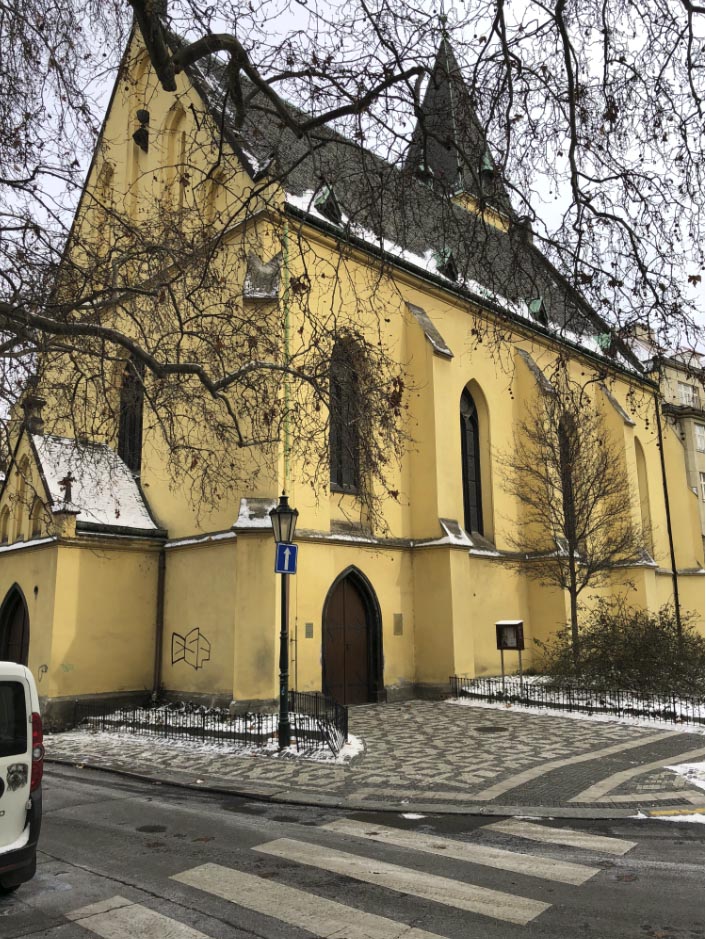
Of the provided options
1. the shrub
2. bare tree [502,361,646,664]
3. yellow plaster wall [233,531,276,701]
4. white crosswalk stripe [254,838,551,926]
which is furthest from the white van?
bare tree [502,361,646,664]

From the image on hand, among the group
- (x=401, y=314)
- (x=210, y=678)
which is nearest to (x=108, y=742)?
(x=210, y=678)

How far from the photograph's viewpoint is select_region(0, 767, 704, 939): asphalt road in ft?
15.8

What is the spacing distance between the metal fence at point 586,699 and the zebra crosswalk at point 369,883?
876cm

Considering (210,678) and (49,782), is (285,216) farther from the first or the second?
(210,678)

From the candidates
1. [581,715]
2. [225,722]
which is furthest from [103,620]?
[581,715]

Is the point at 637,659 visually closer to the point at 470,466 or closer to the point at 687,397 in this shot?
the point at 470,466

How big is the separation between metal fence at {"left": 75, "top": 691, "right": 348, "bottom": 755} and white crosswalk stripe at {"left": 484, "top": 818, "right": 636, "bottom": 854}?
4471 millimetres

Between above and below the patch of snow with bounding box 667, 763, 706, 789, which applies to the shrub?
above

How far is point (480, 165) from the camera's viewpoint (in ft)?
21.6

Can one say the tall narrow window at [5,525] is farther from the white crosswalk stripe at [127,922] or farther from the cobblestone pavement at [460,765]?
the white crosswalk stripe at [127,922]

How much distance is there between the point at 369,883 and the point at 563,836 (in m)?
2.43

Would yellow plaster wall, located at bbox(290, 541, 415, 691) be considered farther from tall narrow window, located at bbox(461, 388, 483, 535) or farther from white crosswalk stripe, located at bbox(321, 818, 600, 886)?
white crosswalk stripe, located at bbox(321, 818, 600, 886)

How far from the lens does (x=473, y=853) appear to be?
6.57m

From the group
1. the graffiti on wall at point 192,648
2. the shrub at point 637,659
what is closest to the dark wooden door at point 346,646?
the graffiti on wall at point 192,648
